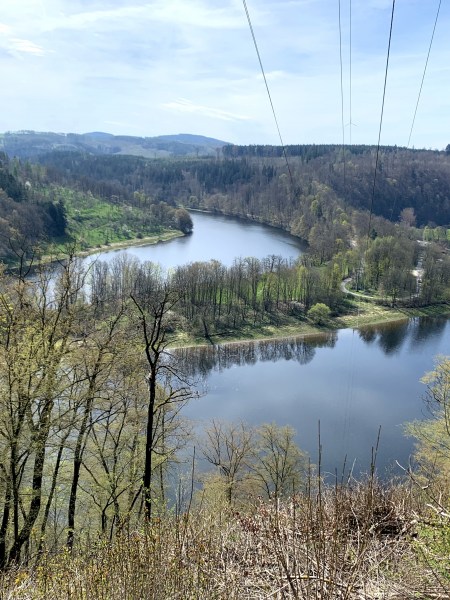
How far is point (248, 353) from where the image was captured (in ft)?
110

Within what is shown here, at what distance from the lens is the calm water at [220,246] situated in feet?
193

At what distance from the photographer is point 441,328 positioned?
3916 cm

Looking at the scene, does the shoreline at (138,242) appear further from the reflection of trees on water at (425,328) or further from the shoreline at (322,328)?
the reflection of trees on water at (425,328)

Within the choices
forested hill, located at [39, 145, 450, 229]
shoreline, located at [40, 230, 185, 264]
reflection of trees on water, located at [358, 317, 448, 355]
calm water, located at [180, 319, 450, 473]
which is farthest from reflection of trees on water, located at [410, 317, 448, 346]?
shoreline, located at [40, 230, 185, 264]

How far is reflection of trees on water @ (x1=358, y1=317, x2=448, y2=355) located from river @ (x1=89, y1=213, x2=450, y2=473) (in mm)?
76

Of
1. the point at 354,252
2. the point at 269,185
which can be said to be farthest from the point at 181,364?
the point at 269,185

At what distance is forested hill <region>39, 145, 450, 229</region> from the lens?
93.5 meters

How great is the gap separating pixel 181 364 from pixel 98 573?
27000 millimetres

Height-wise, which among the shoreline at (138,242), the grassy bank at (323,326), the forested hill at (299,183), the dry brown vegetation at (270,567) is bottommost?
the grassy bank at (323,326)

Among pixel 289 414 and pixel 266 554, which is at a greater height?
pixel 266 554

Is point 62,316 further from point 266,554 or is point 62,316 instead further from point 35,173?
point 35,173

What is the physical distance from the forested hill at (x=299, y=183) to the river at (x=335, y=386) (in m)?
42.8

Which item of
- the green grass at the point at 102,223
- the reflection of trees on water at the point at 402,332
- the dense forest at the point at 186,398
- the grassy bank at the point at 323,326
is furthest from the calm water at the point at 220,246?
the reflection of trees on water at the point at 402,332

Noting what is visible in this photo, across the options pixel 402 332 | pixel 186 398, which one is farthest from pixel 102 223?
pixel 186 398
